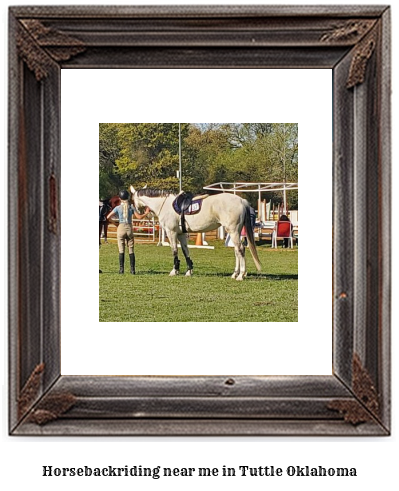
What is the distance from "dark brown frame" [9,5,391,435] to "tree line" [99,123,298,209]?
13 centimetres

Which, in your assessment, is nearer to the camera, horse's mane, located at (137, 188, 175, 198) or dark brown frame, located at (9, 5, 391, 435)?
dark brown frame, located at (9, 5, 391, 435)

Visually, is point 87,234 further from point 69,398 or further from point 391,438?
point 391,438

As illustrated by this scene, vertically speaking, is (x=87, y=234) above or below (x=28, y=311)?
above

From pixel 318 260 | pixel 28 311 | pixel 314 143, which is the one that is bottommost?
pixel 28 311

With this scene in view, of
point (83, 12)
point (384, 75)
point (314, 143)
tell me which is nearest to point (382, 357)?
point (314, 143)

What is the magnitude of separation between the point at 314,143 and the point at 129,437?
2.93 feet

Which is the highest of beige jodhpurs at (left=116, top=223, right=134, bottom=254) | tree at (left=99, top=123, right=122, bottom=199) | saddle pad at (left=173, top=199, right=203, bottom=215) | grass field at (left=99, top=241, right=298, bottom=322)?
tree at (left=99, top=123, right=122, bottom=199)

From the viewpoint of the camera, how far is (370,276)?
1.70 m

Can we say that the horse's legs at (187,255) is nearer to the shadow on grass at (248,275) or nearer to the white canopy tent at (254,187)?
the shadow on grass at (248,275)

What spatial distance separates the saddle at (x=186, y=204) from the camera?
5.95 ft

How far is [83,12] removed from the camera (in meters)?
1.67

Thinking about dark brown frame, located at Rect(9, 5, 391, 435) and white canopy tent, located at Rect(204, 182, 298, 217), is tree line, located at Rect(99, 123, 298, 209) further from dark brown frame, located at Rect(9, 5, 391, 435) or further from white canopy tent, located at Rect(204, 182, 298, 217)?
dark brown frame, located at Rect(9, 5, 391, 435)

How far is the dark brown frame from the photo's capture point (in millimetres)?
1682

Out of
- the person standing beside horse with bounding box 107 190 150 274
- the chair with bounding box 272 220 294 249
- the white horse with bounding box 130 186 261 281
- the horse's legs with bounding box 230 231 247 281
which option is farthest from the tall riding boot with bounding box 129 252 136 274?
the chair with bounding box 272 220 294 249
